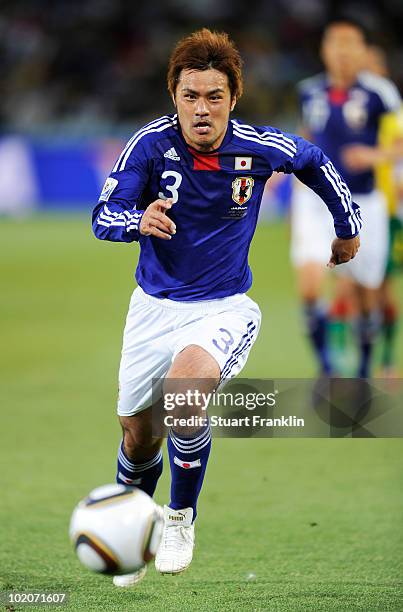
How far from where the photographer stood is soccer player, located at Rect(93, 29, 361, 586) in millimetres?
4574

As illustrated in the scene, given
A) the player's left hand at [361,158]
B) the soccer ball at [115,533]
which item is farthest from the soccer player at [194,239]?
the player's left hand at [361,158]

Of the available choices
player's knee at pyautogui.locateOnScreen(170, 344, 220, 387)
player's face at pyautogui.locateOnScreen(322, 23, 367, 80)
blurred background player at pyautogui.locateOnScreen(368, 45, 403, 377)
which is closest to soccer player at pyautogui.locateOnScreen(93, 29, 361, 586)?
player's knee at pyautogui.locateOnScreen(170, 344, 220, 387)

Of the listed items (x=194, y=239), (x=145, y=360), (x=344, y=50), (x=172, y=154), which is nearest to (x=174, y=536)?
(x=145, y=360)

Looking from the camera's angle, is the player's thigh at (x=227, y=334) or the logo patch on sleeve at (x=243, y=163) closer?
the player's thigh at (x=227, y=334)

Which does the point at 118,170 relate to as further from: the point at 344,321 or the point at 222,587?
the point at 344,321

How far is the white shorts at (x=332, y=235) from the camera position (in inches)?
344

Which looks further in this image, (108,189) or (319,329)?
(319,329)

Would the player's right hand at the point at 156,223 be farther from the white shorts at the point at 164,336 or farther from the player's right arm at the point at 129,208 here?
the white shorts at the point at 164,336

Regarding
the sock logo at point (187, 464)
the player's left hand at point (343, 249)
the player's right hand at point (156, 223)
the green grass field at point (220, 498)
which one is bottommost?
the green grass field at point (220, 498)

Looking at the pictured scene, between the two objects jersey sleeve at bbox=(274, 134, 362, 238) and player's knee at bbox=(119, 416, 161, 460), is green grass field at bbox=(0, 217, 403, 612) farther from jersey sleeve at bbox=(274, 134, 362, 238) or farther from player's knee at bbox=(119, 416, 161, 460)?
jersey sleeve at bbox=(274, 134, 362, 238)

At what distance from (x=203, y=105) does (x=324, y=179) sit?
2.20 feet

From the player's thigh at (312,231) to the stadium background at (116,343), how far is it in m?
1.00

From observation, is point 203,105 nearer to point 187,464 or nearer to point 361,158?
point 187,464

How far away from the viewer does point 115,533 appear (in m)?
4.01
